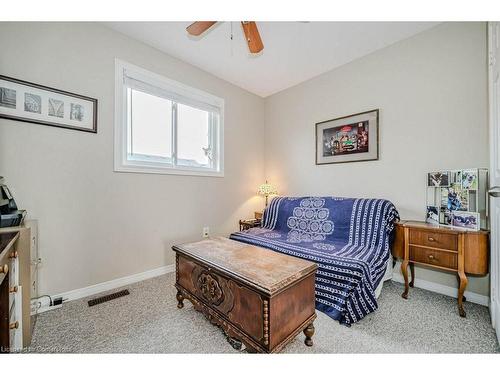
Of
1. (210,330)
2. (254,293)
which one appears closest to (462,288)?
(254,293)

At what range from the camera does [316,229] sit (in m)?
2.41

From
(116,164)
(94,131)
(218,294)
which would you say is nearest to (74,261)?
(116,164)

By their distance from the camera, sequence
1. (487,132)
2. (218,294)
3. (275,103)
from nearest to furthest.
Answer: (218,294) → (487,132) → (275,103)

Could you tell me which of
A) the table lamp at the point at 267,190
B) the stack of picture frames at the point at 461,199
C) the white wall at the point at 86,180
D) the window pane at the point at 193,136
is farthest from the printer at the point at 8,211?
the stack of picture frames at the point at 461,199

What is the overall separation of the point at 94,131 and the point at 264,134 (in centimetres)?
250

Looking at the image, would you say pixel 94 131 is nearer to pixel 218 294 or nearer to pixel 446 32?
pixel 218 294

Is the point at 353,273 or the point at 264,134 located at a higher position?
the point at 264,134

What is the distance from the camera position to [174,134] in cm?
267

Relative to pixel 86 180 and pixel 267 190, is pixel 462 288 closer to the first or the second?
pixel 267 190

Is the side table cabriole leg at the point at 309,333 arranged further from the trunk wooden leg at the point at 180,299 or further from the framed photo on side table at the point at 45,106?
the framed photo on side table at the point at 45,106

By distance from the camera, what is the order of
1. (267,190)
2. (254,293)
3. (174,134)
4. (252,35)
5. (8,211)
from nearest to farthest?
(254,293) → (8,211) → (252,35) → (174,134) → (267,190)

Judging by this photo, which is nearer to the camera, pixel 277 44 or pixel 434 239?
pixel 434 239

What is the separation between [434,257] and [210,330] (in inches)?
73.5

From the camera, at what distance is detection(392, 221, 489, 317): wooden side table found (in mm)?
1592
